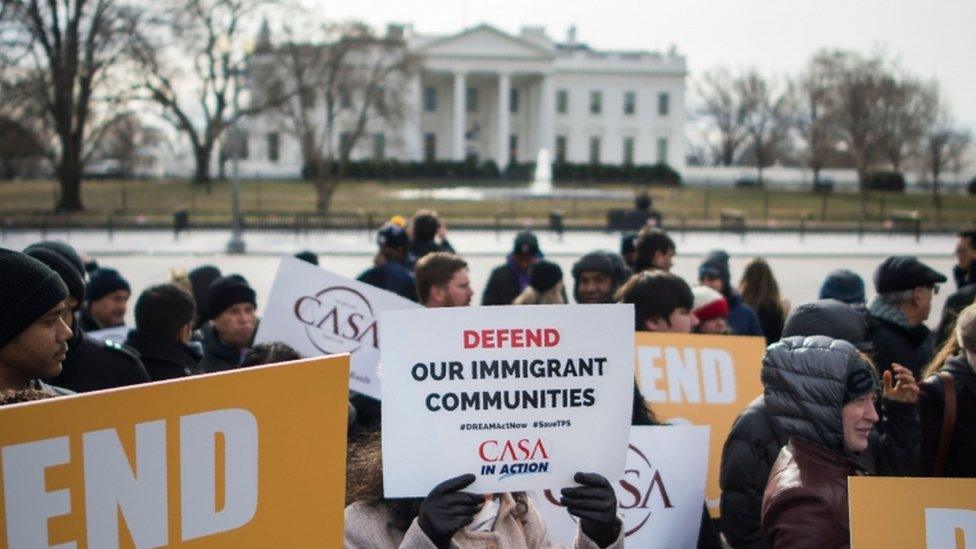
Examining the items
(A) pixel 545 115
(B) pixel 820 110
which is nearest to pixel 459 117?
(A) pixel 545 115

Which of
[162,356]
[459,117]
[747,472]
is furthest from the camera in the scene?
[459,117]

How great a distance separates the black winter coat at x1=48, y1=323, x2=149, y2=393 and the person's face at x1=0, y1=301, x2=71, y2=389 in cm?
100

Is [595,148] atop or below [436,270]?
atop

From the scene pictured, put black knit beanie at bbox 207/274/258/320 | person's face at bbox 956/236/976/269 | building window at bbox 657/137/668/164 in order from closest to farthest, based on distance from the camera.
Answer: black knit beanie at bbox 207/274/258/320
person's face at bbox 956/236/976/269
building window at bbox 657/137/668/164

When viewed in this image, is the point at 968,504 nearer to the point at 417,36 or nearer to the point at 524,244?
the point at 524,244

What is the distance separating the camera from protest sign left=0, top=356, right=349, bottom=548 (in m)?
2.14

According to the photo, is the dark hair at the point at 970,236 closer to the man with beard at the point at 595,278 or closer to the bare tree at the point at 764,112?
the man with beard at the point at 595,278

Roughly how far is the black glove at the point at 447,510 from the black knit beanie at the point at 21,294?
1.44m

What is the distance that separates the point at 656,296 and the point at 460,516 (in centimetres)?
282

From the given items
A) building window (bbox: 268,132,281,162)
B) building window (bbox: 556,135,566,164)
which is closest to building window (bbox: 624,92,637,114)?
building window (bbox: 556,135,566,164)

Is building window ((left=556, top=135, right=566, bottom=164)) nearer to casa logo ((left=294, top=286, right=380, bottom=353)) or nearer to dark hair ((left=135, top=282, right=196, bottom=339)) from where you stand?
casa logo ((left=294, top=286, right=380, bottom=353))

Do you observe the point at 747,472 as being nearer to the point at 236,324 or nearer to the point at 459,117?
the point at 236,324

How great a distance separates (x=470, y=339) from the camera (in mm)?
2742

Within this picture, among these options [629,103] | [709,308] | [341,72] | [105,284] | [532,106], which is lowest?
[709,308]
